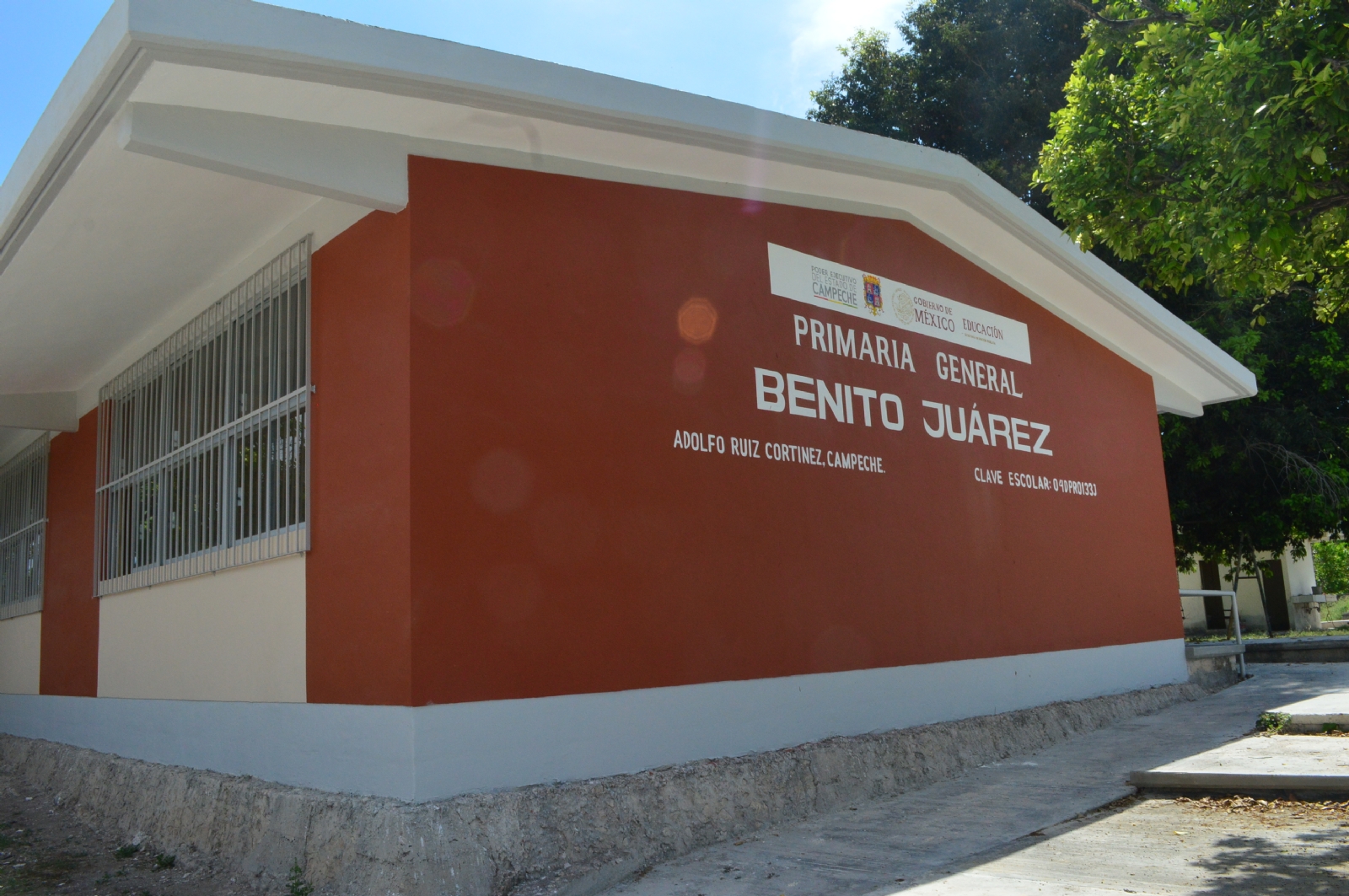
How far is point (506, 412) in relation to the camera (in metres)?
6.05

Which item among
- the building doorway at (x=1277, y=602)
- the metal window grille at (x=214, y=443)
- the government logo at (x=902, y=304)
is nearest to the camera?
the metal window grille at (x=214, y=443)

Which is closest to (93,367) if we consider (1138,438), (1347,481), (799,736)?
(799,736)

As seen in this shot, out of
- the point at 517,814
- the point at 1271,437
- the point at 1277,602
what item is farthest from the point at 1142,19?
the point at 1277,602

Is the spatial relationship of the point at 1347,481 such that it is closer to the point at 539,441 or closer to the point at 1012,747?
the point at 1012,747

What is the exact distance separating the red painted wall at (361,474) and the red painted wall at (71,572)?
4.90 metres

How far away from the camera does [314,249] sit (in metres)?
6.74

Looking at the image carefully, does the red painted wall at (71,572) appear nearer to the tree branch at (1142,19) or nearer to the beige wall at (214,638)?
the beige wall at (214,638)

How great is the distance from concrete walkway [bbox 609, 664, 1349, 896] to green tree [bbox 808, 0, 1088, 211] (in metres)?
13.7

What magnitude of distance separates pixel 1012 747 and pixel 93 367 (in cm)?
888

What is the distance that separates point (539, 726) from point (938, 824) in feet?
8.43

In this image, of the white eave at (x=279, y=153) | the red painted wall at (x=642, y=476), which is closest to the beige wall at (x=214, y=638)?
the red painted wall at (x=642, y=476)

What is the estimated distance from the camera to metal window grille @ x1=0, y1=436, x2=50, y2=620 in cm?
1193

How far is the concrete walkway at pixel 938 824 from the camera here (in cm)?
546

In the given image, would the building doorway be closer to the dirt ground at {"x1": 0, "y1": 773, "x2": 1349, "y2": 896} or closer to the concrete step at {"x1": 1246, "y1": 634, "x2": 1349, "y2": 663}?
the concrete step at {"x1": 1246, "y1": 634, "x2": 1349, "y2": 663}
